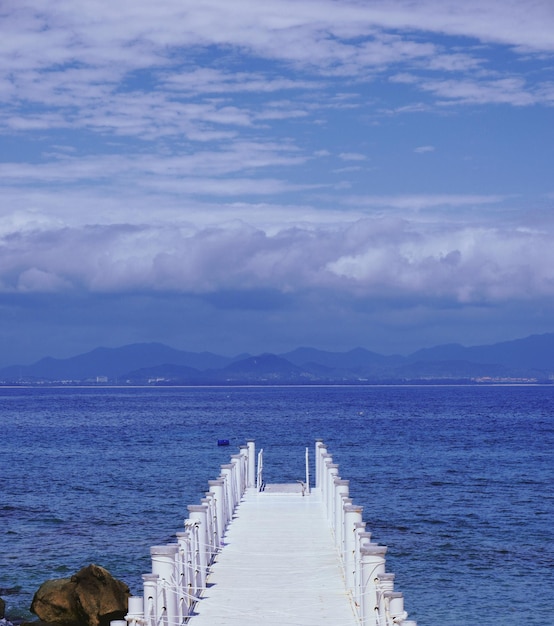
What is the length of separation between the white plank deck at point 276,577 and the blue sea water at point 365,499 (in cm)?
505

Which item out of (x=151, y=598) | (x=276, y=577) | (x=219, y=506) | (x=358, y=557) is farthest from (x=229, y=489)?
(x=151, y=598)

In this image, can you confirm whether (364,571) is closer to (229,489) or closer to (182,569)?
(182,569)

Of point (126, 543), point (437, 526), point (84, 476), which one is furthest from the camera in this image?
point (84, 476)

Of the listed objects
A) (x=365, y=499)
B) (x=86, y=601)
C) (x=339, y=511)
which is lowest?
(x=365, y=499)

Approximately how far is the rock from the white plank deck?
309cm

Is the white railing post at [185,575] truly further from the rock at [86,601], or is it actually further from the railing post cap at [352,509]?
the rock at [86,601]

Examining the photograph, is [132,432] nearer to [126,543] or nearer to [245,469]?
[126,543]

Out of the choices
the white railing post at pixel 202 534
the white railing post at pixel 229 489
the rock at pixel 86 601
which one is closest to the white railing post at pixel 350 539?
the white railing post at pixel 202 534

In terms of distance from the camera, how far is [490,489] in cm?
5288

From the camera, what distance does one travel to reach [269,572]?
1745 cm

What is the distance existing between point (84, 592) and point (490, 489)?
34.2m

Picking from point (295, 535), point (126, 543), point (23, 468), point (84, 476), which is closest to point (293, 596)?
point (295, 535)

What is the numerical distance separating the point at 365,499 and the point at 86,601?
26.6 metres

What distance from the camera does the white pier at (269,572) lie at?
13.2 m
